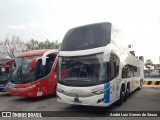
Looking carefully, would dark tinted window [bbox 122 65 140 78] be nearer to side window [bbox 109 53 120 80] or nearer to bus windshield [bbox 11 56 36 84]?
side window [bbox 109 53 120 80]

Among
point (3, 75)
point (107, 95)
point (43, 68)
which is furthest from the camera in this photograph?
point (3, 75)

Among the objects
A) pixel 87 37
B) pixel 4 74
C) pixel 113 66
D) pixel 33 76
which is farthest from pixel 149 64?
pixel 87 37

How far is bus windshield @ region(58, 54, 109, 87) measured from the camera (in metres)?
7.66

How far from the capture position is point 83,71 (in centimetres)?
796

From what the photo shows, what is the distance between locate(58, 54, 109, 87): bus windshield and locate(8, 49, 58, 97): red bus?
2250 mm

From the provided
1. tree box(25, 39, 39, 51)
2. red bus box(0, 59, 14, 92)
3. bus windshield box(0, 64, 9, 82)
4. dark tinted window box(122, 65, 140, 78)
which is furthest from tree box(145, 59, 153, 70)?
bus windshield box(0, 64, 9, 82)

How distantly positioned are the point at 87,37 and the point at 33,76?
14.0 feet

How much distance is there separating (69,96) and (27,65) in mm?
4480

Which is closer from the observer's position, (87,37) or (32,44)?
(87,37)

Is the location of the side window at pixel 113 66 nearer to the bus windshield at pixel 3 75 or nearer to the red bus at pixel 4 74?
the red bus at pixel 4 74

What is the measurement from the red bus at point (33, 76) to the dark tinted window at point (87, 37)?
230 cm

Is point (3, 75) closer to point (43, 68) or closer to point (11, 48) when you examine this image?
point (43, 68)

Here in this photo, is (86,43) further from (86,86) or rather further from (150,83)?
(150,83)

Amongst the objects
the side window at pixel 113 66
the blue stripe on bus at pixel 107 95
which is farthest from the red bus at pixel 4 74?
the blue stripe on bus at pixel 107 95
